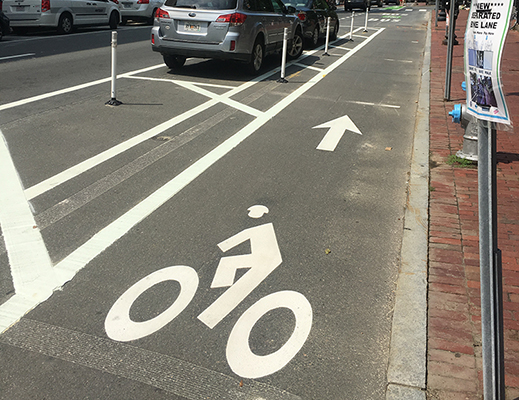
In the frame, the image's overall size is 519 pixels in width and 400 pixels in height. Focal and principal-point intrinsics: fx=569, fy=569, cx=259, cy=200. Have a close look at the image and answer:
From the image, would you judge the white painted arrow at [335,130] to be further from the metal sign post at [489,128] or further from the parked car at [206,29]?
the metal sign post at [489,128]

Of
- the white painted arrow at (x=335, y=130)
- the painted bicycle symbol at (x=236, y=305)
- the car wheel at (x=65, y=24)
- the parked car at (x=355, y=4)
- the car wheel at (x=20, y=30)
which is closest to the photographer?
the painted bicycle symbol at (x=236, y=305)

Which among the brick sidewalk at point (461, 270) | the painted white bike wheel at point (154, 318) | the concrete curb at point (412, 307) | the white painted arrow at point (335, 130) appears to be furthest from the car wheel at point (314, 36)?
the painted white bike wheel at point (154, 318)

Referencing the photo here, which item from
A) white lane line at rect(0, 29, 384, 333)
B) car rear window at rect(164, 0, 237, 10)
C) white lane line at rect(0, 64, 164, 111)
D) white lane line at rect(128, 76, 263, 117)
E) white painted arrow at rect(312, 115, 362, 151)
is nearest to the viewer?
white lane line at rect(0, 29, 384, 333)

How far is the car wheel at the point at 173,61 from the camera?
13430 millimetres

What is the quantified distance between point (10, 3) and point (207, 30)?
11378 mm

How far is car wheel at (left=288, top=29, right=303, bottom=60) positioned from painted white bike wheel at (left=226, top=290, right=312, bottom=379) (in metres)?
13.4

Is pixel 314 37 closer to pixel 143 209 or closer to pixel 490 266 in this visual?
pixel 143 209

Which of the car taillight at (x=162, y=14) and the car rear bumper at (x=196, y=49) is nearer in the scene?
the car rear bumper at (x=196, y=49)

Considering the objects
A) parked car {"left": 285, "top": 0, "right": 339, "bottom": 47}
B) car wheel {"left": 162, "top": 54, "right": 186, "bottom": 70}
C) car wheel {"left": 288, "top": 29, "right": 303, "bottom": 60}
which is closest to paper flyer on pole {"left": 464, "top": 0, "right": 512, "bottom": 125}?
car wheel {"left": 162, "top": 54, "right": 186, "bottom": 70}

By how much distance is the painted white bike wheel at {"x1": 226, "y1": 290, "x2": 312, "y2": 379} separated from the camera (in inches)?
139

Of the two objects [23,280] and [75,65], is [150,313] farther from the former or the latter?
[75,65]

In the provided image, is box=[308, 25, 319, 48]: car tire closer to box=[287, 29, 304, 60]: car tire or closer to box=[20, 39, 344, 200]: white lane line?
box=[287, 29, 304, 60]: car tire

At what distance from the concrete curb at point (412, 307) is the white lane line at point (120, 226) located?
247 cm

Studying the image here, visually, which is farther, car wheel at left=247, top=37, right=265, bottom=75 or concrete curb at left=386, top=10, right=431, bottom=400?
car wheel at left=247, top=37, right=265, bottom=75
